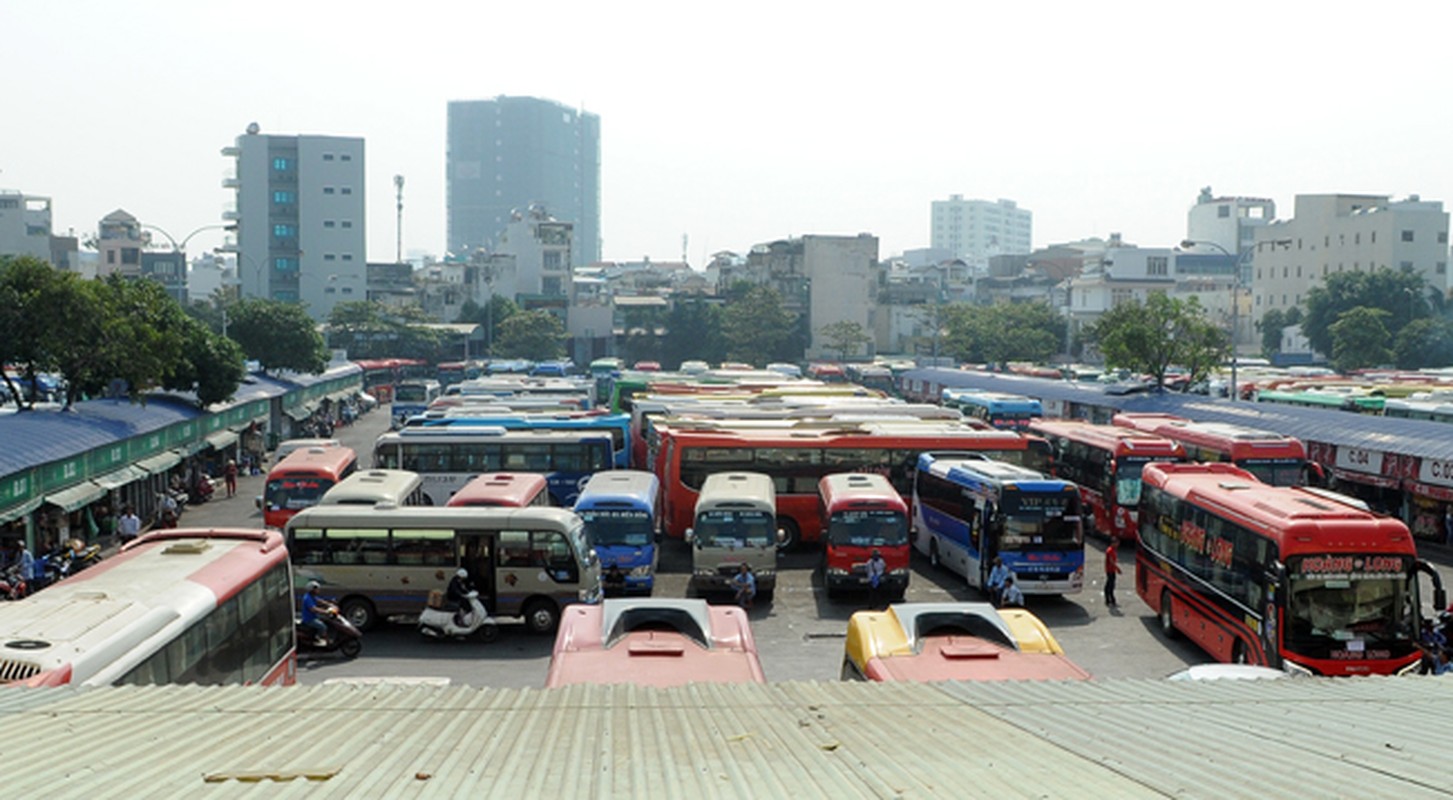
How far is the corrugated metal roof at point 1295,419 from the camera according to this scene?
2739 centimetres

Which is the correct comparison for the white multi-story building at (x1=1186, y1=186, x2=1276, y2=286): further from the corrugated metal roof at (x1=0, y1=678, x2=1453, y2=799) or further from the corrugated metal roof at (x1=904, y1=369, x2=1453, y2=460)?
the corrugated metal roof at (x1=0, y1=678, x2=1453, y2=799)

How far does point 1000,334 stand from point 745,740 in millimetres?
75212

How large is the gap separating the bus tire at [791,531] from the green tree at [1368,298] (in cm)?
5797

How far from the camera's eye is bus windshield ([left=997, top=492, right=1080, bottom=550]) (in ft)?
67.5

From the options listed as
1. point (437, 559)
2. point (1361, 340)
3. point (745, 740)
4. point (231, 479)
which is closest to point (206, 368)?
point (231, 479)

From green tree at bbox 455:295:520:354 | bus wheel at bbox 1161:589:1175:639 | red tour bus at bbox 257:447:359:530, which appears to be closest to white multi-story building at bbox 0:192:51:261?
green tree at bbox 455:295:520:354

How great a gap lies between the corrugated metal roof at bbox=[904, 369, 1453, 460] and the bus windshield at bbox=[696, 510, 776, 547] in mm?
14447

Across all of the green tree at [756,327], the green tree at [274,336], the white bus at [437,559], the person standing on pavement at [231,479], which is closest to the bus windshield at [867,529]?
the white bus at [437,559]

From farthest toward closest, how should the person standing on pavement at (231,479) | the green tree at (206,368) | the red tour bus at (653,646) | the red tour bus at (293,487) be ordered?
the green tree at (206,368) → the person standing on pavement at (231,479) → the red tour bus at (293,487) → the red tour bus at (653,646)

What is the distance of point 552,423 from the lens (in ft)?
106

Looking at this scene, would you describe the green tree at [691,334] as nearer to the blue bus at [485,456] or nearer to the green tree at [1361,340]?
the green tree at [1361,340]

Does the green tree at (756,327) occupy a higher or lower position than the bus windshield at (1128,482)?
higher

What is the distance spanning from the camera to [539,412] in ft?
119

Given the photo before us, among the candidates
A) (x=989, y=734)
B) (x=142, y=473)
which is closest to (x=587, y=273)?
(x=142, y=473)
